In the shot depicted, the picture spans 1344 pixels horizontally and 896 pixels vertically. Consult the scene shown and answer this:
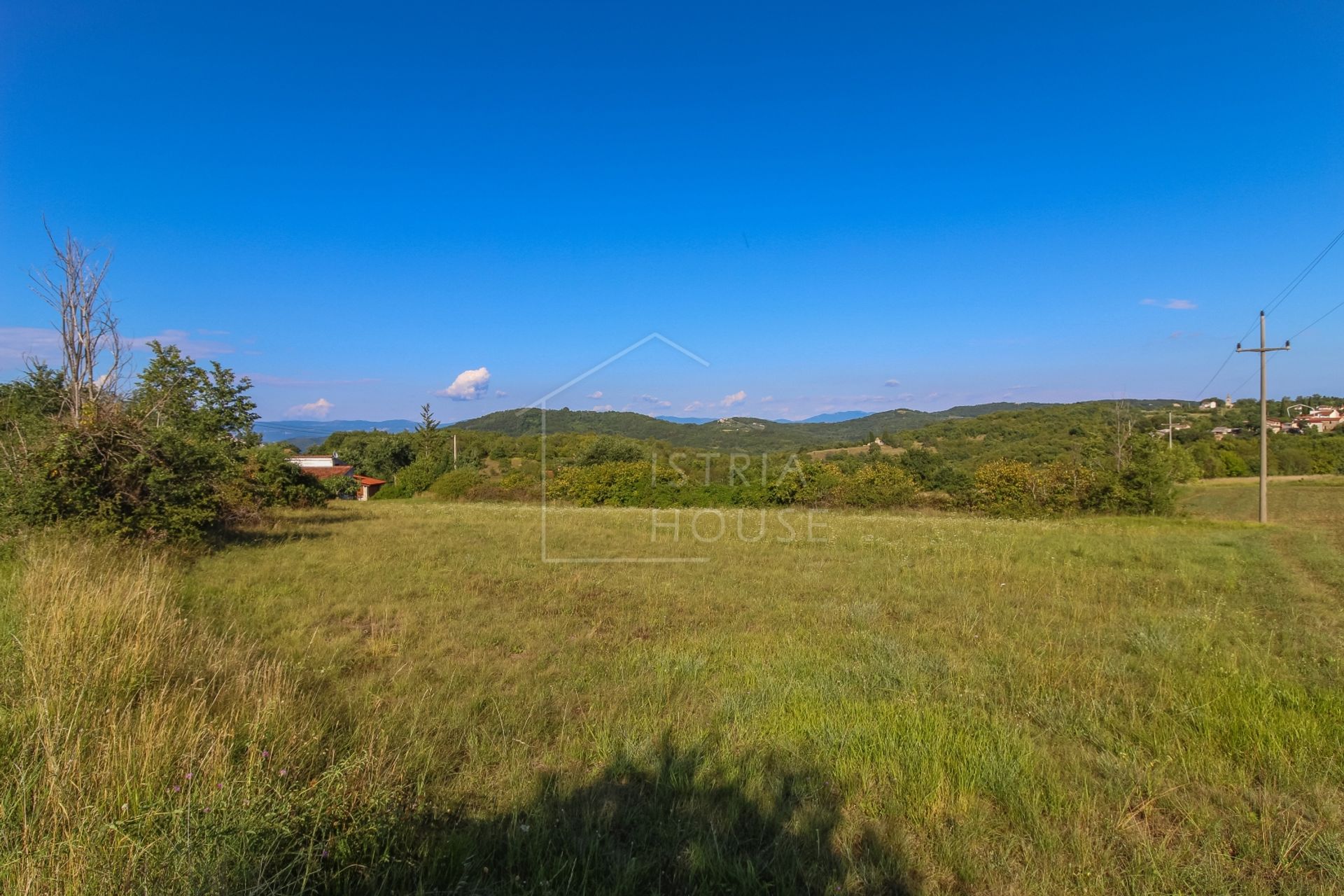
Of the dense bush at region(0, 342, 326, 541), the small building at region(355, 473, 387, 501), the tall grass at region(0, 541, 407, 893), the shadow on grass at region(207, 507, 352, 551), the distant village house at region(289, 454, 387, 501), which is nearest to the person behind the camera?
the tall grass at region(0, 541, 407, 893)

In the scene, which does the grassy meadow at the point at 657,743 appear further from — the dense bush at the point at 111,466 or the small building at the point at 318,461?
the small building at the point at 318,461

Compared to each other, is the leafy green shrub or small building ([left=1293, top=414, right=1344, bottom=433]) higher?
small building ([left=1293, top=414, right=1344, bottom=433])

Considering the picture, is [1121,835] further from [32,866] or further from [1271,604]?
[1271,604]

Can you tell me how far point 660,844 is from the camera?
241 centimetres

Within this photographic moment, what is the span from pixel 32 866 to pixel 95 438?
32.9ft

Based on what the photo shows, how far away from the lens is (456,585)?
780 cm

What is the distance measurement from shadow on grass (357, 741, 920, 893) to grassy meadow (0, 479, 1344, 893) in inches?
0.6

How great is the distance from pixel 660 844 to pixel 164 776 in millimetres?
2053

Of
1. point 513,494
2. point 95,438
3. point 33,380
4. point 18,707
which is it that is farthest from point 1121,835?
point 513,494

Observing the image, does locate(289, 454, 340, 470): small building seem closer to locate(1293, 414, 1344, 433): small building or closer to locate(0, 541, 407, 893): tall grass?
locate(0, 541, 407, 893): tall grass

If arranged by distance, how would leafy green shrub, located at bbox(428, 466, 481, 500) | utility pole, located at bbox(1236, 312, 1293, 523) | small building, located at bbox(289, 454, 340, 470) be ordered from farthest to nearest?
small building, located at bbox(289, 454, 340, 470), leafy green shrub, located at bbox(428, 466, 481, 500), utility pole, located at bbox(1236, 312, 1293, 523)

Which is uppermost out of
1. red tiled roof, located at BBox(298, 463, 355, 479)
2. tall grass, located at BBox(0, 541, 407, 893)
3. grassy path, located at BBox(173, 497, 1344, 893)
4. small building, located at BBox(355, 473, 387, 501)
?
tall grass, located at BBox(0, 541, 407, 893)

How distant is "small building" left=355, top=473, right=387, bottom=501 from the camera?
4475 cm

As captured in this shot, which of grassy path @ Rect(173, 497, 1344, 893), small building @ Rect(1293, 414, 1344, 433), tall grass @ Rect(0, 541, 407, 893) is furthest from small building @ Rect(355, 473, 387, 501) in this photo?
small building @ Rect(1293, 414, 1344, 433)
